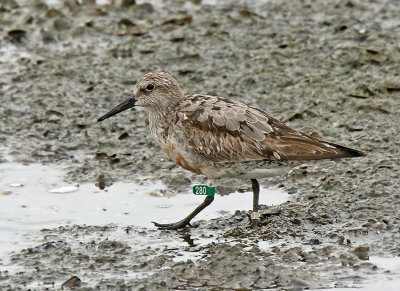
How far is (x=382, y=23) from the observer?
1284 centimetres

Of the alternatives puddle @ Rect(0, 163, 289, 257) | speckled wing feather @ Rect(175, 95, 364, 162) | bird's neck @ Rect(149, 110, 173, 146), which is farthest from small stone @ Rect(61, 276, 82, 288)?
bird's neck @ Rect(149, 110, 173, 146)

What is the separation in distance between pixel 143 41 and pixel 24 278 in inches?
244

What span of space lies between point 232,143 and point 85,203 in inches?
71.6

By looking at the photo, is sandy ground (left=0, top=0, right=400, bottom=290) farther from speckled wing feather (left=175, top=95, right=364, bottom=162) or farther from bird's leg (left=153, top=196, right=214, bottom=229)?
speckled wing feather (left=175, top=95, right=364, bottom=162)

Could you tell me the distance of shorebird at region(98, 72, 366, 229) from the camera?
7785mm

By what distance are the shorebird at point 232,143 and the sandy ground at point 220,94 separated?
506 millimetres

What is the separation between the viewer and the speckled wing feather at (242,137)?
7.76 m

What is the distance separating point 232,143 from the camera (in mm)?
7910

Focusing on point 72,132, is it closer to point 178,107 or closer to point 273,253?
point 178,107


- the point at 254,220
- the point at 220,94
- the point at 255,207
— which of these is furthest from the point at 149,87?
the point at 220,94

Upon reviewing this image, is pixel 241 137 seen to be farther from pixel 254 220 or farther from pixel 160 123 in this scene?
pixel 160 123

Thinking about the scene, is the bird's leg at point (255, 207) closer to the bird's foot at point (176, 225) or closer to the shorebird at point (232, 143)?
the shorebird at point (232, 143)

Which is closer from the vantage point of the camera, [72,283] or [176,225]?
[72,283]

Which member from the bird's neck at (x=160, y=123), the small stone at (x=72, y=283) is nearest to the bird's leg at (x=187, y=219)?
the bird's neck at (x=160, y=123)
